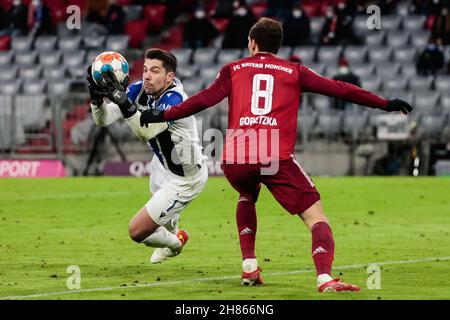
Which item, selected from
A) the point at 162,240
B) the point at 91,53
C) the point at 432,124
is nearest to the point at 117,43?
the point at 91,53

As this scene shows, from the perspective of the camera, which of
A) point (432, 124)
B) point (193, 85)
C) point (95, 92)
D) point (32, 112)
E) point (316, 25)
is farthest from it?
point (316, 25)

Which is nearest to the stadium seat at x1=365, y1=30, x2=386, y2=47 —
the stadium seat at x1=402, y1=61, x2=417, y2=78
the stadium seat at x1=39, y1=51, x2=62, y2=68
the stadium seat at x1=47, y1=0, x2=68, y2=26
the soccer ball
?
the stadium seat at x1=402, y1=61, x2=417, y2=78

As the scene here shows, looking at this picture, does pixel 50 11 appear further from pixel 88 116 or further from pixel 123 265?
pixel 123 265

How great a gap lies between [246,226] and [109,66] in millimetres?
1783

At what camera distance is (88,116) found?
25.9 m

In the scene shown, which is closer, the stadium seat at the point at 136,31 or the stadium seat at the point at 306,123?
the stadium seat at the point at 306,123

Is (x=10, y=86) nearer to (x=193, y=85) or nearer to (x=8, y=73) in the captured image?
(x=8, y=73)

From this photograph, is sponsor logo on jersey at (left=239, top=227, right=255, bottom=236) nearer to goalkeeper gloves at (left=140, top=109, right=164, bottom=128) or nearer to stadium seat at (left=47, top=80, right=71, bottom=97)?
goalkeeper gloves at (left=140, top=109, right=164, bottom=128)

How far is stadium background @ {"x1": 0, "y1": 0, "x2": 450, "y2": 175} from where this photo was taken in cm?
2495

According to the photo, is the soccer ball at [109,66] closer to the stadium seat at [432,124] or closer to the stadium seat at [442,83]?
the stadium seat at [432,124]

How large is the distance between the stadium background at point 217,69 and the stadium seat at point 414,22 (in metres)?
0.02

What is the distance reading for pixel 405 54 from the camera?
92.5 feet

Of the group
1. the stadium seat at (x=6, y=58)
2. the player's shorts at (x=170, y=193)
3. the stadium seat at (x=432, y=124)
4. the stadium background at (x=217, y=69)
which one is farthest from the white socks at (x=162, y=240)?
the stadium seat at (x=6, y=58)

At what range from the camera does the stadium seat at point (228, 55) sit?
29520 mm
